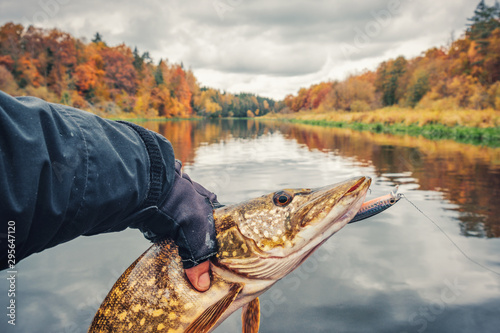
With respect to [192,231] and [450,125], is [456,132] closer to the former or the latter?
[450,125]

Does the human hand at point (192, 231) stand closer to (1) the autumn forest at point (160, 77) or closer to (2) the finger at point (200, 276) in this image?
(2) the finger at point (200, 276)

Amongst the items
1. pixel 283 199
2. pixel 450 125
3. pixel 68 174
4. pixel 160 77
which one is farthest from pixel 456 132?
pixel 160 77

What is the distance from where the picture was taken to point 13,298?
10.3 feet

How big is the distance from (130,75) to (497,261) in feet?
242

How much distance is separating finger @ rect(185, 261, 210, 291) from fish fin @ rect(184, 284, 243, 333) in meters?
0.12

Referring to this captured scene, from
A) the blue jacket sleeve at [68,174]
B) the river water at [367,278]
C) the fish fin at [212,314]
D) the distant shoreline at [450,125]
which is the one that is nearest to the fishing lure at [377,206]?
the fish fin at [212,314]

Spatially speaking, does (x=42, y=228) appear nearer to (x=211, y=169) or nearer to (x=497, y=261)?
(x=497, y=261)

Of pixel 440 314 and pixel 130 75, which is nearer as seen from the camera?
pixel 440 314

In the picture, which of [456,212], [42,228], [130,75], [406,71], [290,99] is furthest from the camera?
[290,99]

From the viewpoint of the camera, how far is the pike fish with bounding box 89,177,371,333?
1.60m

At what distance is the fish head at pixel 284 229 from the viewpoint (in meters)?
1.61

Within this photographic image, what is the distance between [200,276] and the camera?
5.20 feet

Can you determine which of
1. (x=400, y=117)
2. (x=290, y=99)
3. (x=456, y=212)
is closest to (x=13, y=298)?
(x=456, y=212)

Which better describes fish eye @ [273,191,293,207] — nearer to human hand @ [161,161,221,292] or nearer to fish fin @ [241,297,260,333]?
human hand @ [161,161,221,292]
